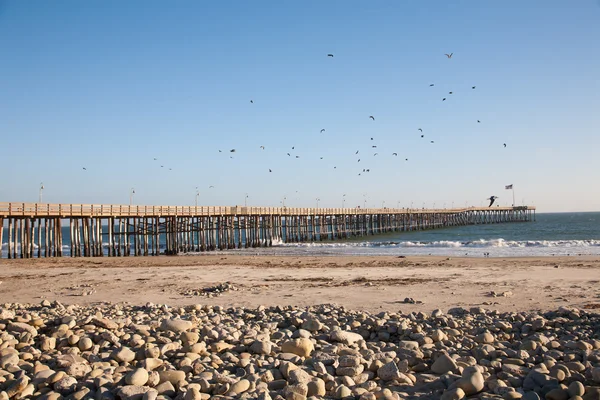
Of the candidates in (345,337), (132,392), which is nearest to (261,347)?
(345,337)

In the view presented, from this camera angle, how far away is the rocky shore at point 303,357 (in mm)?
5156

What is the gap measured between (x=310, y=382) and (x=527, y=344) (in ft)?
10.6

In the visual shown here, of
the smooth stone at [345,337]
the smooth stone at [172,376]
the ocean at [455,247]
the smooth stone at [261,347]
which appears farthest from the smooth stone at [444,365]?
the ocean at [455,247]

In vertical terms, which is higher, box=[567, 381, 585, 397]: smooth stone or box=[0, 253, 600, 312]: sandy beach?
box=[567, 381, 585, 397]: smooth stone

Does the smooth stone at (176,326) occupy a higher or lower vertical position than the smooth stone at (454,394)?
higher

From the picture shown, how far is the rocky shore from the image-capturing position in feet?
16.9

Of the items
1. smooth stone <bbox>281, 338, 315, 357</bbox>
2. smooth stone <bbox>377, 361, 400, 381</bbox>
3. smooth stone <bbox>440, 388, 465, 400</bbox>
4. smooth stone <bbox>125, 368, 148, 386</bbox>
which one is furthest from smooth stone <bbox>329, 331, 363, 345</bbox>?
smooth stone <bbox>125, 368, 148, 386</bbox>

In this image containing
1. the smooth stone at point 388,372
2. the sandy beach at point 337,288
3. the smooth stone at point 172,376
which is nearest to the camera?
the smooth stone at point 172,376

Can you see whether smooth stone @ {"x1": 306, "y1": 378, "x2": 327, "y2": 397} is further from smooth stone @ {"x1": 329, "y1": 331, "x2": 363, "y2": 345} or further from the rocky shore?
smooth stone @ {"x1": 329, "y1": 331, "x2": 363, "y2": 345}

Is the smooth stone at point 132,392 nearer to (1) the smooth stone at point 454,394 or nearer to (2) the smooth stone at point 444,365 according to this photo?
(1) the smooth stone at point 454,394

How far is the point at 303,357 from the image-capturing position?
259 inches

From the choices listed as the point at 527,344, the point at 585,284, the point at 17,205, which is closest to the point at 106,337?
the point at 527,344

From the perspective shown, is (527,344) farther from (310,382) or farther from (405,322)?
(310,382)

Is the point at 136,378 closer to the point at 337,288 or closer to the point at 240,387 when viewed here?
the point at 240,387
